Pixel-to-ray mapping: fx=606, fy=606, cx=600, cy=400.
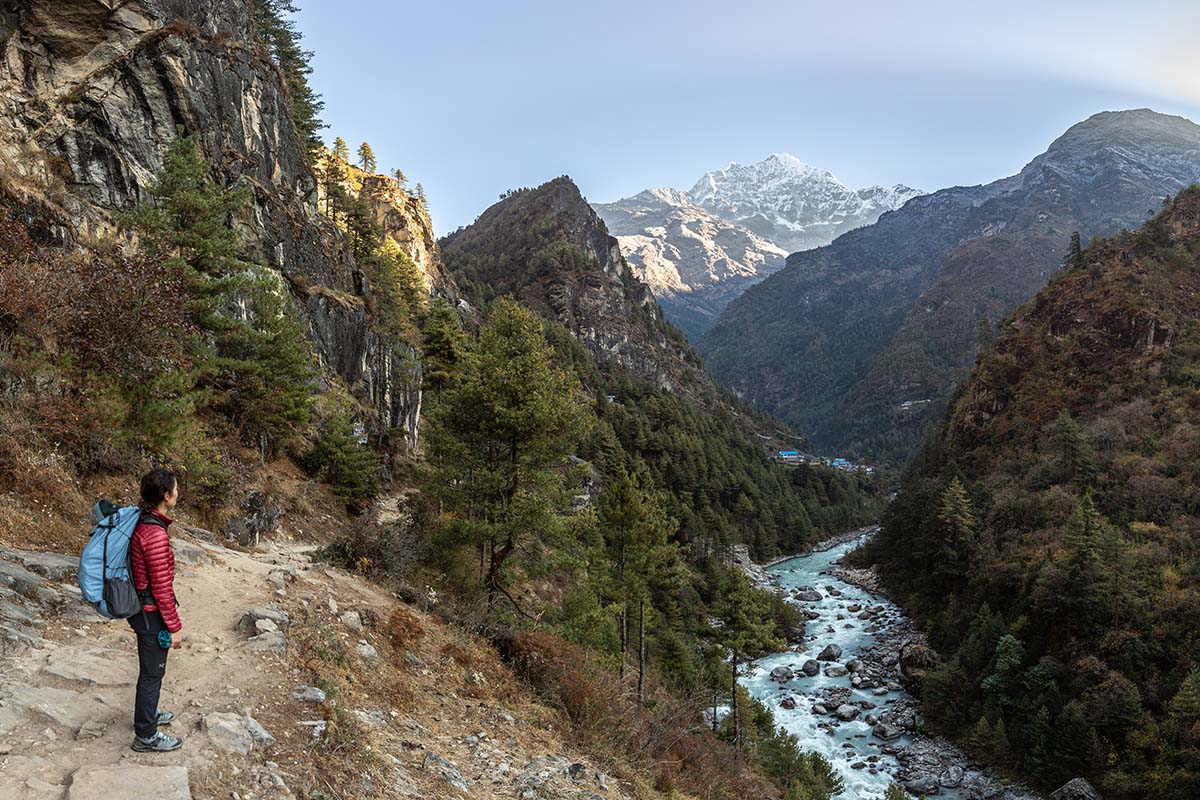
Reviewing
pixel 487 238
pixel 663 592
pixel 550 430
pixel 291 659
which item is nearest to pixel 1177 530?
pixel 663 592

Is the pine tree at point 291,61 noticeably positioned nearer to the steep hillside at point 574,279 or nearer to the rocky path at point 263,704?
the rocky path at point 263,704

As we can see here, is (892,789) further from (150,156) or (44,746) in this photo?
(150,156)

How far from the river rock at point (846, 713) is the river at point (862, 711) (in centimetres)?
10

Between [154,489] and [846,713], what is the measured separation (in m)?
46.4

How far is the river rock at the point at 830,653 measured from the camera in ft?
169

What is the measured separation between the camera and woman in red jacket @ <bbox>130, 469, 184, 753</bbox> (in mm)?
5211

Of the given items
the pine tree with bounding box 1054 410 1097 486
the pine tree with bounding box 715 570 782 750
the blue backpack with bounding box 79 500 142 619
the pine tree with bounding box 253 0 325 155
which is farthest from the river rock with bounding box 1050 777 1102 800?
the pine tree with bounding box 253 0 325 155

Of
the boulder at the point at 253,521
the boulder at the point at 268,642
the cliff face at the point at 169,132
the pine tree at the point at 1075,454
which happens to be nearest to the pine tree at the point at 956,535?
the pine tree at the point at 1075,454

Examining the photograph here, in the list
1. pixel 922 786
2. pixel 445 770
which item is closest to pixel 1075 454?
pixel 922 786

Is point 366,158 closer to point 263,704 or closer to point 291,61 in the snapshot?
point 291,61

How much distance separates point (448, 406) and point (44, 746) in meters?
12.5

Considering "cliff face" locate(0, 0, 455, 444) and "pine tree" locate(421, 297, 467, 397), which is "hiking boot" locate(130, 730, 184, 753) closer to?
"cliff face" locate(0, 0, 455, 444)

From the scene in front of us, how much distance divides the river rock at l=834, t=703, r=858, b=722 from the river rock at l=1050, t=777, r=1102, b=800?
1141 cm

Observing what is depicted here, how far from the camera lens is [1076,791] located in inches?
1248
